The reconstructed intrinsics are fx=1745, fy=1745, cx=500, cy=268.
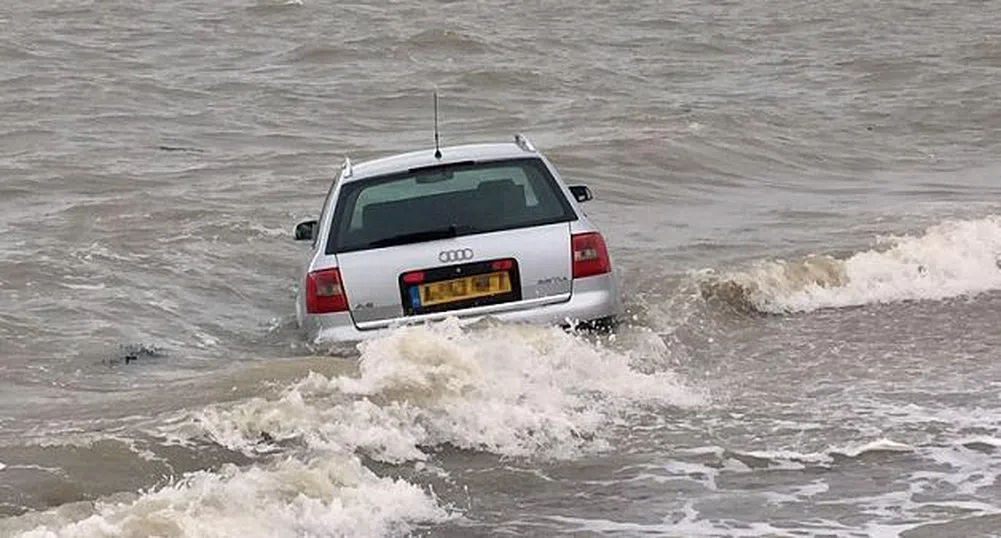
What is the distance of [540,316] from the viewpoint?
30.5 ft

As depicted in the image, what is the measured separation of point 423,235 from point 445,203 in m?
0.37

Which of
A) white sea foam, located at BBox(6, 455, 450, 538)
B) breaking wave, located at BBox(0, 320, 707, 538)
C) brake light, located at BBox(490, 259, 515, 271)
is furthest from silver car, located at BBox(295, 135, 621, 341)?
white sea foam, located at BBox(6, 455, 450, 538)

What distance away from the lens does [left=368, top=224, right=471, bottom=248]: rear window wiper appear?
936 cm

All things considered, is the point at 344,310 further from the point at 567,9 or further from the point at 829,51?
the point at 567,9

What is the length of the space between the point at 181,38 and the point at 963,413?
26.0 m

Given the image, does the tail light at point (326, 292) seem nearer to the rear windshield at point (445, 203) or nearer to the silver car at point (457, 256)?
the silver car at point (457, 256)

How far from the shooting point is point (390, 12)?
37469 mm

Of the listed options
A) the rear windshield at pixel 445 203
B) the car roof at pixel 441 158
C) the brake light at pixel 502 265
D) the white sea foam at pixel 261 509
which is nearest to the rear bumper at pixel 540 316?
the brake light at pixel 502 265

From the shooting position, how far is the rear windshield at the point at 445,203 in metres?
9.47

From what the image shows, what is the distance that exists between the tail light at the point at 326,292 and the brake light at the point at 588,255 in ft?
4.13

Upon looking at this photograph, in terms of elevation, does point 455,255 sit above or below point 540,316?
above

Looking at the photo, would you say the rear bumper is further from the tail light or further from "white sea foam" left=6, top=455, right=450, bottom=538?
"white sea foam" left=6, top=455, right=450, bottom=538

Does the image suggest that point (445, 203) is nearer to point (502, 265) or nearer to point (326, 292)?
point (502, 265)

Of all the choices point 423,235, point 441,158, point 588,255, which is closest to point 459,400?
point 423,235
